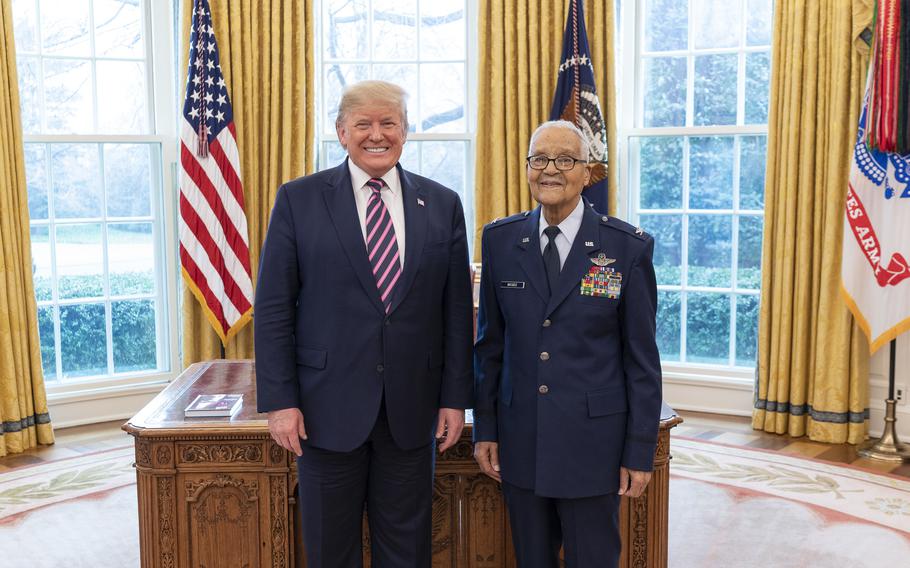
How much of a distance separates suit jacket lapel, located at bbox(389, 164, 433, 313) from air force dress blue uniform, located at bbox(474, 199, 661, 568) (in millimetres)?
Result: 231

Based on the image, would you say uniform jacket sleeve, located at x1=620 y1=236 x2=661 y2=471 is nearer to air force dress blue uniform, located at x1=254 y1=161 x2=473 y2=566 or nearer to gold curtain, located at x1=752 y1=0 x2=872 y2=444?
air force dress blue uniform, located at x1=254 y1=161 x2=473 y2=566

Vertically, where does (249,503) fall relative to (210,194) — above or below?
below

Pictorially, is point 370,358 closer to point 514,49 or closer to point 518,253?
point 518,253

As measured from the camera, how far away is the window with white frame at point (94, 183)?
4859 mm

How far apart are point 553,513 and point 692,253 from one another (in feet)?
11.2

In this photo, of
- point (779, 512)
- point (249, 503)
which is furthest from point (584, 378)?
point (779, 512)

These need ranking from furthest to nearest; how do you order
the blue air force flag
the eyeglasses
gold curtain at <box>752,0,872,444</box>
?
gold curtain at <box>752,0,872,444</box> → the blue air force flag → the eyeglasses

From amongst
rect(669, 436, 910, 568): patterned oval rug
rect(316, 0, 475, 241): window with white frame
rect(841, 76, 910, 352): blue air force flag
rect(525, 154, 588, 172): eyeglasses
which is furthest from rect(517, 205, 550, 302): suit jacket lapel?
rect(316, 0, 475, 241): window with white frame

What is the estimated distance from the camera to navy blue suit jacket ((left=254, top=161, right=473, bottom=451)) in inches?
80.2

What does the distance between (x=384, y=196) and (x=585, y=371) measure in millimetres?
625

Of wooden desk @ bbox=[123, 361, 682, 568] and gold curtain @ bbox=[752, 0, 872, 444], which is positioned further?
gold curtain @ bbox=[752, 0, 872, 444]

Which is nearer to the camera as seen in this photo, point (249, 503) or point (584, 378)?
point (584, 378)

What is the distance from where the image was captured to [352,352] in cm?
204

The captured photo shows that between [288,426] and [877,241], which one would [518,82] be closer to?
[877,241]
